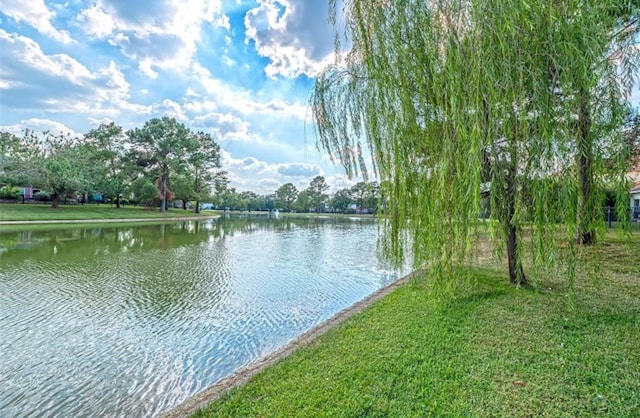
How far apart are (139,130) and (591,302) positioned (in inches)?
1338

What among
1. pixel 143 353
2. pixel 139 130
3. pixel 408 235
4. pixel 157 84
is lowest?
pixel 143 353

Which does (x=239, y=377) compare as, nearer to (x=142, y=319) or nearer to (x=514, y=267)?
(x=142, y=319)

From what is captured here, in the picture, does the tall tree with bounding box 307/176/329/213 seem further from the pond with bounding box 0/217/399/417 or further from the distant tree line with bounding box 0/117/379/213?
the pond with bounding box 0/217/399/417

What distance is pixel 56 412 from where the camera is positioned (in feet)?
8.23

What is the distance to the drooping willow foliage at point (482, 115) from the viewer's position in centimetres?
246

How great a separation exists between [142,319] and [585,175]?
5644mm

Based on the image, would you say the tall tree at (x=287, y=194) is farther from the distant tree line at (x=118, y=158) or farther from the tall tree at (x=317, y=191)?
the distant tree line at (x=118, y=158)

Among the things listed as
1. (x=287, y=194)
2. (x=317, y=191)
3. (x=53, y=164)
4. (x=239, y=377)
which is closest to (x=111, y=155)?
(x=53, y=164)

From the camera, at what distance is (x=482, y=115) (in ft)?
9.09

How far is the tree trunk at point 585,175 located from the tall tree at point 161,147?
31463mm

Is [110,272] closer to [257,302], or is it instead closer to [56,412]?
[257,302]

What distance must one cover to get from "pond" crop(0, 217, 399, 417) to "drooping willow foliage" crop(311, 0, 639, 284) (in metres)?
2.35

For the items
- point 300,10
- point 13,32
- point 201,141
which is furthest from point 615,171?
point 201,141

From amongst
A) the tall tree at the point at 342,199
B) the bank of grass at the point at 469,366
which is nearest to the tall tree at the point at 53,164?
the bank of grass at the point at 469,366
